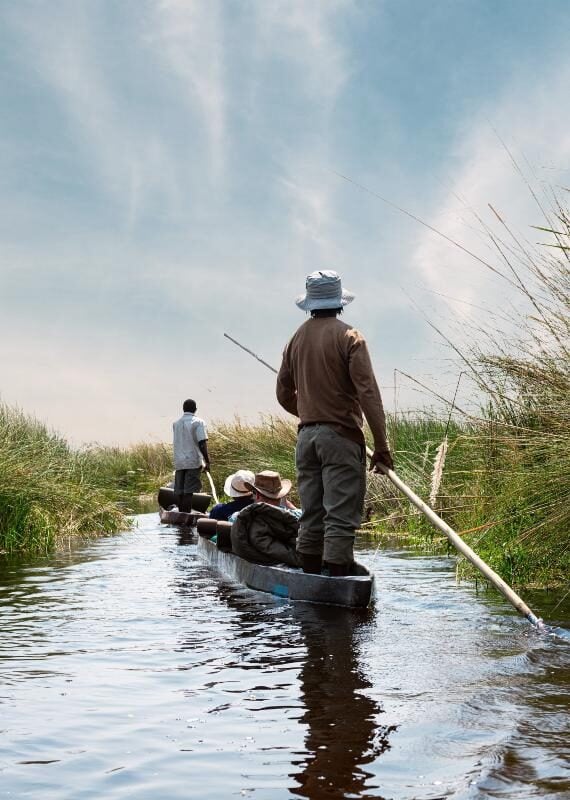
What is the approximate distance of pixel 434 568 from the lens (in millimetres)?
10125

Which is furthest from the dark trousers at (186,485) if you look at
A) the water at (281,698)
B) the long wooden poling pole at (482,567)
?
the long wooden poling pole at (482,567)

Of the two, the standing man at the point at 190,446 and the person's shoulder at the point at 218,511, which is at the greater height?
the standing man at the point at 190,446

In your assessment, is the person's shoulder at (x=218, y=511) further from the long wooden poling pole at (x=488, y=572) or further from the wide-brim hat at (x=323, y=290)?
the long wooden poling pole at (x=488, y=572)

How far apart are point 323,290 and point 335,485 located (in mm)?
1493

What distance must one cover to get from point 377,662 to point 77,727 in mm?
1943

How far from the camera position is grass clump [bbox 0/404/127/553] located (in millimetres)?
12609

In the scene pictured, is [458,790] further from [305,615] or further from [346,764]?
[305,615]

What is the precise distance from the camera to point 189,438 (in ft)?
57.7

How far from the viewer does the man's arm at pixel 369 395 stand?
7371 mm

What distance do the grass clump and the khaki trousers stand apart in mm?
5821

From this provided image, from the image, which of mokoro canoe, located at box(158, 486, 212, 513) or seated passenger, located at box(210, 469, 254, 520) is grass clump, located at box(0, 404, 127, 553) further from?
seated passenger, located at box(210, 469, 254, 520)

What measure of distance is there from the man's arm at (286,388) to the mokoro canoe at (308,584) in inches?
51.4

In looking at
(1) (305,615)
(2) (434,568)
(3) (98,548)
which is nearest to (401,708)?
(1) (305,615)

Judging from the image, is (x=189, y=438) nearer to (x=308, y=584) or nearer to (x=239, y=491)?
(x=239, y=491)
